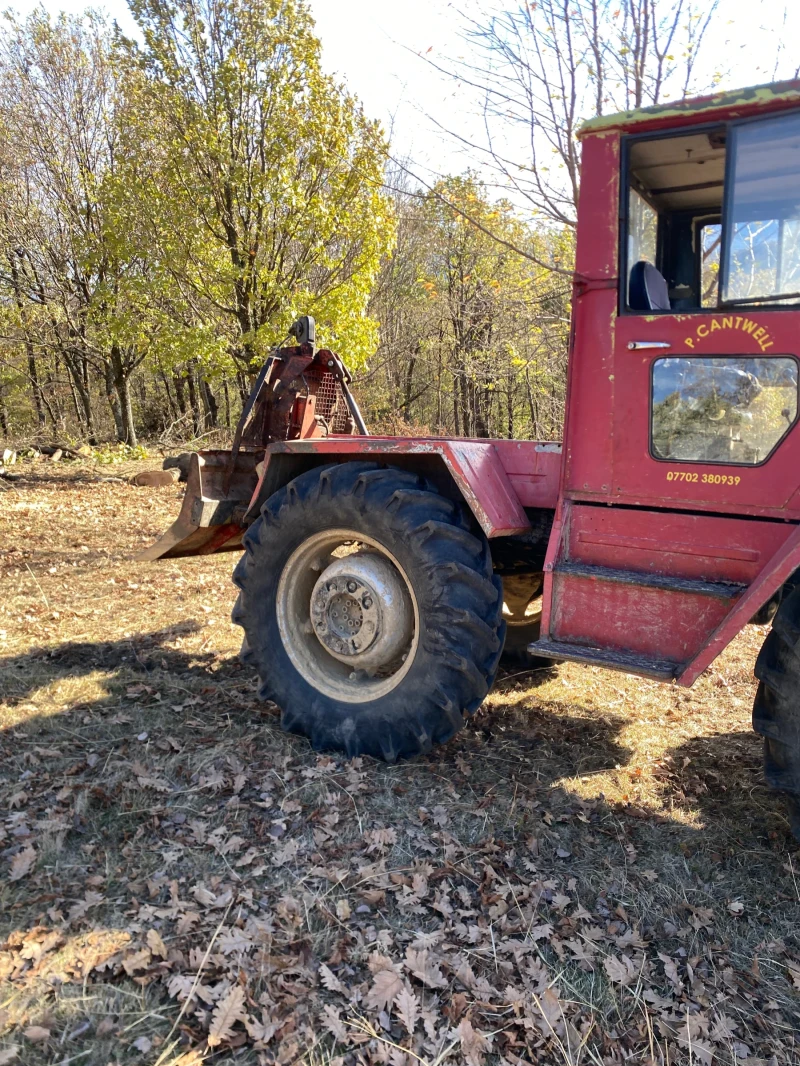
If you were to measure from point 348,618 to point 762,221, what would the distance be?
2526 millimetres

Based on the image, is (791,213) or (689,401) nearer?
(791,213)

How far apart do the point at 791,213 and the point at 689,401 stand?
0.78 metres

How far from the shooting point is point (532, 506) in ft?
12.8

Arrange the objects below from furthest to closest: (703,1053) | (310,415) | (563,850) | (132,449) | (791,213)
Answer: (132,449), (310,415), (563,850), (791,213), (703,1053)

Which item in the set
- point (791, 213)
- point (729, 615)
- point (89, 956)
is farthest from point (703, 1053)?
point (791, 213)

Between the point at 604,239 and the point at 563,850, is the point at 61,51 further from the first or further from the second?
the point at 563,850

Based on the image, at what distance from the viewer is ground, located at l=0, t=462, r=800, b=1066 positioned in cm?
223

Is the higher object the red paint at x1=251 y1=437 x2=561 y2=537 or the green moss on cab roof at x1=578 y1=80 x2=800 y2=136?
the green moss on cab roof at x1=578 y1=80 x2=800 y2=136

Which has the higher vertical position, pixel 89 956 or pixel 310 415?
pixel 310 415

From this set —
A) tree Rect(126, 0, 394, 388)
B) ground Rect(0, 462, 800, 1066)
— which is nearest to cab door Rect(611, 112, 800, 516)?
ground Rect(0, 462, 800, 1066)

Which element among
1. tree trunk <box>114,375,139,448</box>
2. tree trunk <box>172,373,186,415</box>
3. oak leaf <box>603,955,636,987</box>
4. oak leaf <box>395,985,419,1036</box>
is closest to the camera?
oak leaf <box>395,985,419,1036</box>

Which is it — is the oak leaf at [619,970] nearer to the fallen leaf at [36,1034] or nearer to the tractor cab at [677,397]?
the tractor cab at [677,397]

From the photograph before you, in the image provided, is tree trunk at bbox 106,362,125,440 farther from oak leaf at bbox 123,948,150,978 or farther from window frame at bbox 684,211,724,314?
oak leaf at bbox 123,948,150,978

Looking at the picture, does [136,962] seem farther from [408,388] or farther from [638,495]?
[408,388]
